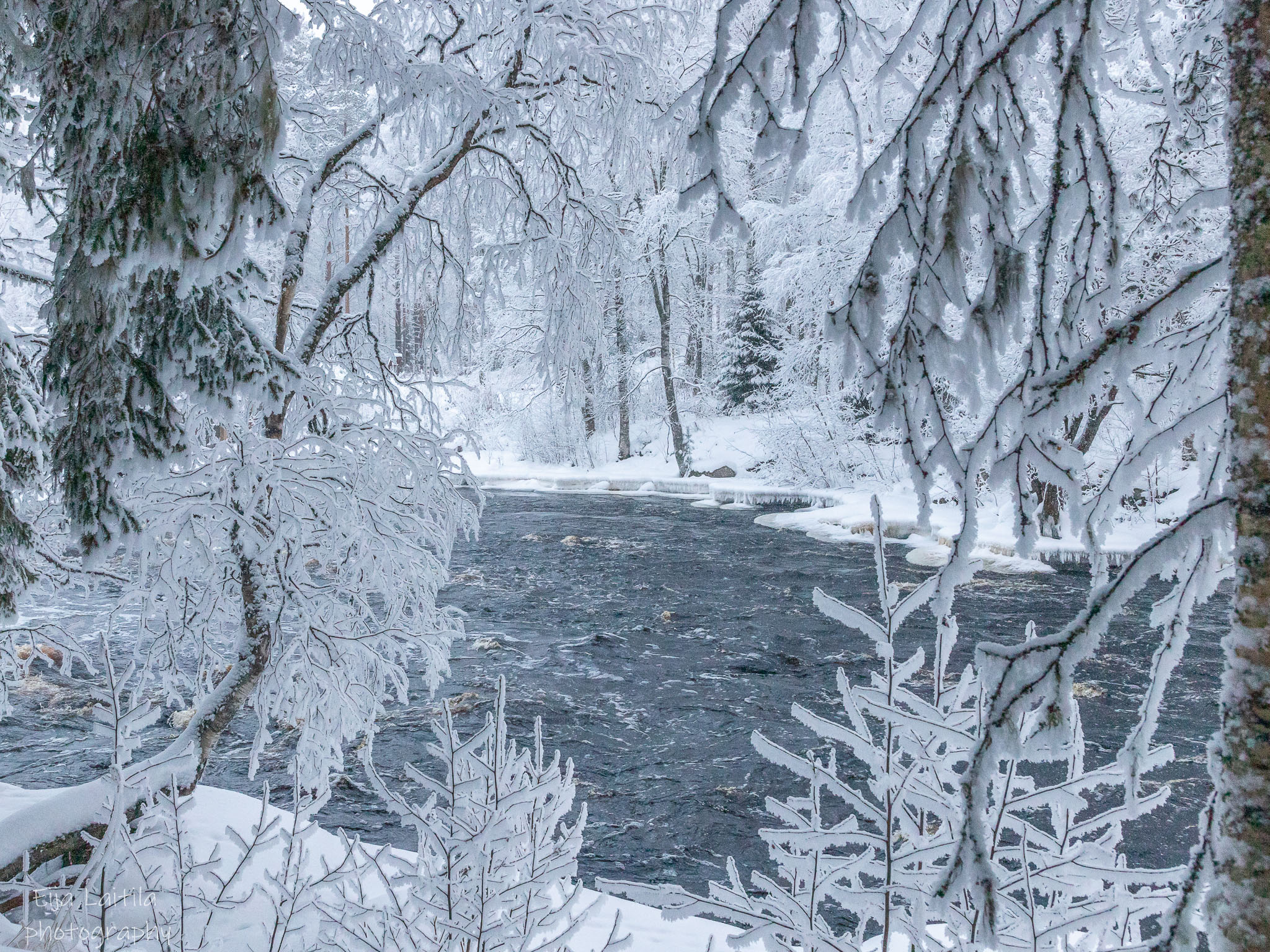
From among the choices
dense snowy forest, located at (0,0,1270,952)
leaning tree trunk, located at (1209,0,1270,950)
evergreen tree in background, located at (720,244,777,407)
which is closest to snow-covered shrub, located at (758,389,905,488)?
evergreen tree in background, located at (720,244,777,407)

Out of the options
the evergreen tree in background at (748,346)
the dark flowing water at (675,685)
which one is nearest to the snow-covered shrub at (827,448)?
the evergreen tree in background at (748,346)

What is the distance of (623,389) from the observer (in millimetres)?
27641

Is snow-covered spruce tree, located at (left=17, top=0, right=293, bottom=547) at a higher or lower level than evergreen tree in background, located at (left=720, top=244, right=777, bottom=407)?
lower

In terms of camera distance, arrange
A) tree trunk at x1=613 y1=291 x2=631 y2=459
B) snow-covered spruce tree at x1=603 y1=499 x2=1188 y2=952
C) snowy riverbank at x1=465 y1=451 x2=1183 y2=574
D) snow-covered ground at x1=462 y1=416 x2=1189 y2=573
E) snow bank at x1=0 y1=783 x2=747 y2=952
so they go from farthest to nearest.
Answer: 1. tree trunk at x1=613 y1=291 x2=631 y2=459
2. snow-covered ground at x1=462 y1=416 x2=1189 y2=573
3. snowy riverbank at x1=465 y1=451 x2=1183 y2=574
4. snow bank at x1=0 y1=783 x2=747 y2=952
5. snow-covered spruce tree at x1=603 y1=499 x2=1188 y2=952

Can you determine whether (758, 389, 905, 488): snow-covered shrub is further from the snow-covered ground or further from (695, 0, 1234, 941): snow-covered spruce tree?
(695, 0, 1234, 941): snow-covered spruce tree

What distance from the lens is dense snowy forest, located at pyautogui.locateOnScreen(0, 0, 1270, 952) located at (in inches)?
58.9

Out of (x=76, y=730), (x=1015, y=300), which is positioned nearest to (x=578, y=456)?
(x=76, y=730)

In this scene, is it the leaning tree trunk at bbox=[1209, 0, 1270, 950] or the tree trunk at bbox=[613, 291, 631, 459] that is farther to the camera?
the tree trunk at bbox=[613, 291, 631, 459]

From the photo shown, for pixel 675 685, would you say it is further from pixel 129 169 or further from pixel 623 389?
pixel 623 389

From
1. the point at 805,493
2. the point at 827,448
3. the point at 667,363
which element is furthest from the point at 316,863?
→ the point at 667,363

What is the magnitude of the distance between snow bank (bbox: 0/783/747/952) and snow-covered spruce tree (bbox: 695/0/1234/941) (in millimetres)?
2827

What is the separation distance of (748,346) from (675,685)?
63.5 ft

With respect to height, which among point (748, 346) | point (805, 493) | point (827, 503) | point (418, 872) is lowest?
point (418, 872)

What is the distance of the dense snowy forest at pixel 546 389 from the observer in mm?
1496
